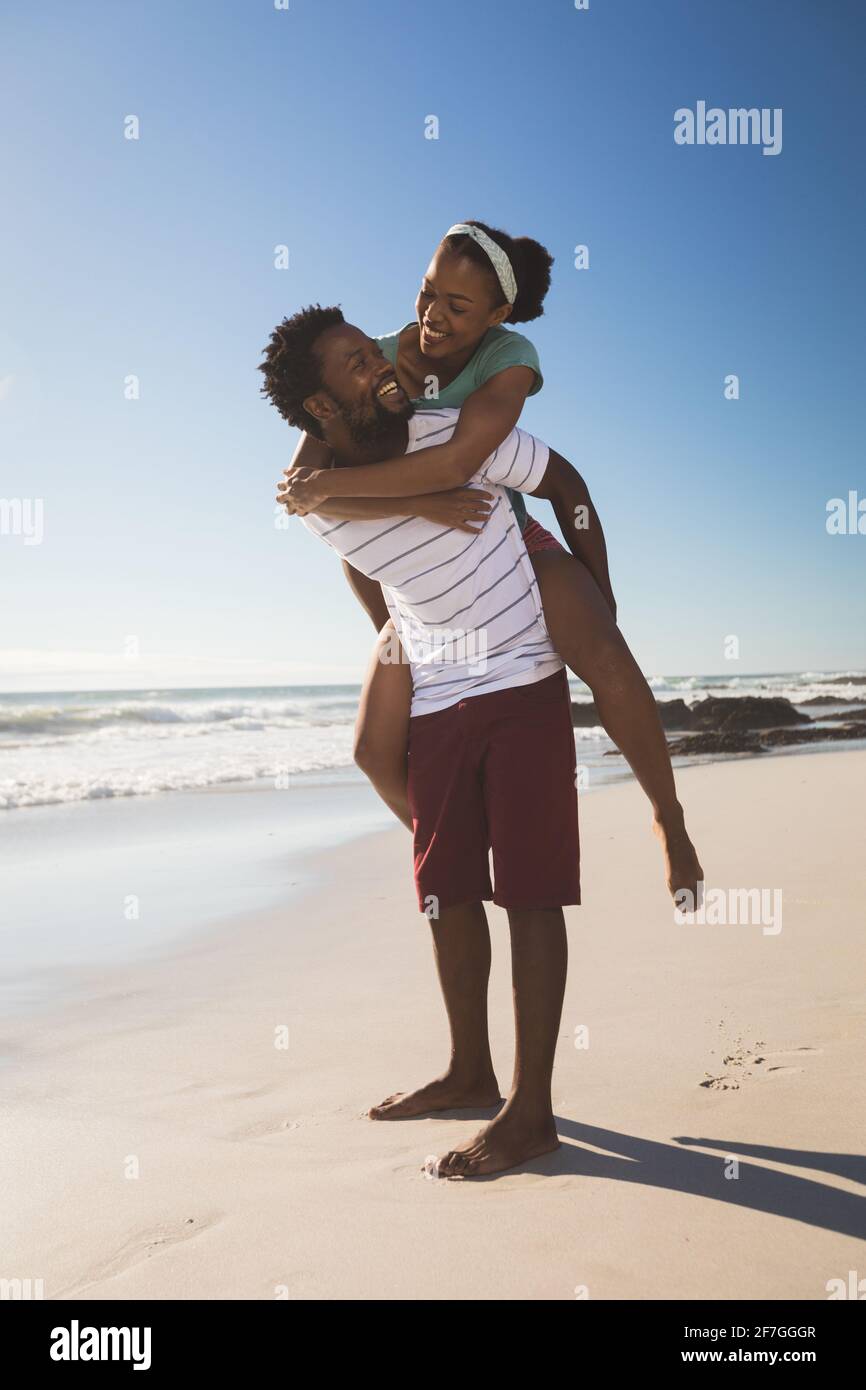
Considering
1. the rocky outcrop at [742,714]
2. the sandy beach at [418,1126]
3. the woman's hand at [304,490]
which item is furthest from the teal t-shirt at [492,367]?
the rocky outcrop at [742,714]

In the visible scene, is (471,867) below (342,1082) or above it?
above

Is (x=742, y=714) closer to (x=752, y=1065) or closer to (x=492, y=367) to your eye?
(x=752, y=1065)

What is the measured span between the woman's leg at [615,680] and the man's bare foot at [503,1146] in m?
0.64

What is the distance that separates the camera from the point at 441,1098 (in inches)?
114

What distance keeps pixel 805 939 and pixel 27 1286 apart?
10.6 feet

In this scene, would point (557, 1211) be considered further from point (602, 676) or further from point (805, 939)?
point (805, 939)

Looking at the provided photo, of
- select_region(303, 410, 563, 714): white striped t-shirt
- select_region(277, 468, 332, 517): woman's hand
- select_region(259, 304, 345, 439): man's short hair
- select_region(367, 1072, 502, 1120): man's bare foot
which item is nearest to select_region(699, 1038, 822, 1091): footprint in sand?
select_region(367, 1072, 502, 1120): man's bare foot

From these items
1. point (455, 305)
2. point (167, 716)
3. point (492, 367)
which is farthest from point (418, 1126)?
point (167, 716)

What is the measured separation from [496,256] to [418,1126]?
7.04 feet

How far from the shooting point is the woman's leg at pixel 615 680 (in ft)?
8.76

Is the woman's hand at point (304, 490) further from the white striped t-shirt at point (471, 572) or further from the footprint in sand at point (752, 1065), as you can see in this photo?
the footprint in sand at point (752, 1065)

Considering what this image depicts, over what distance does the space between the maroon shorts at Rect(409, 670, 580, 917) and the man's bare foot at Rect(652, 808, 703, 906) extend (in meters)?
0.22
